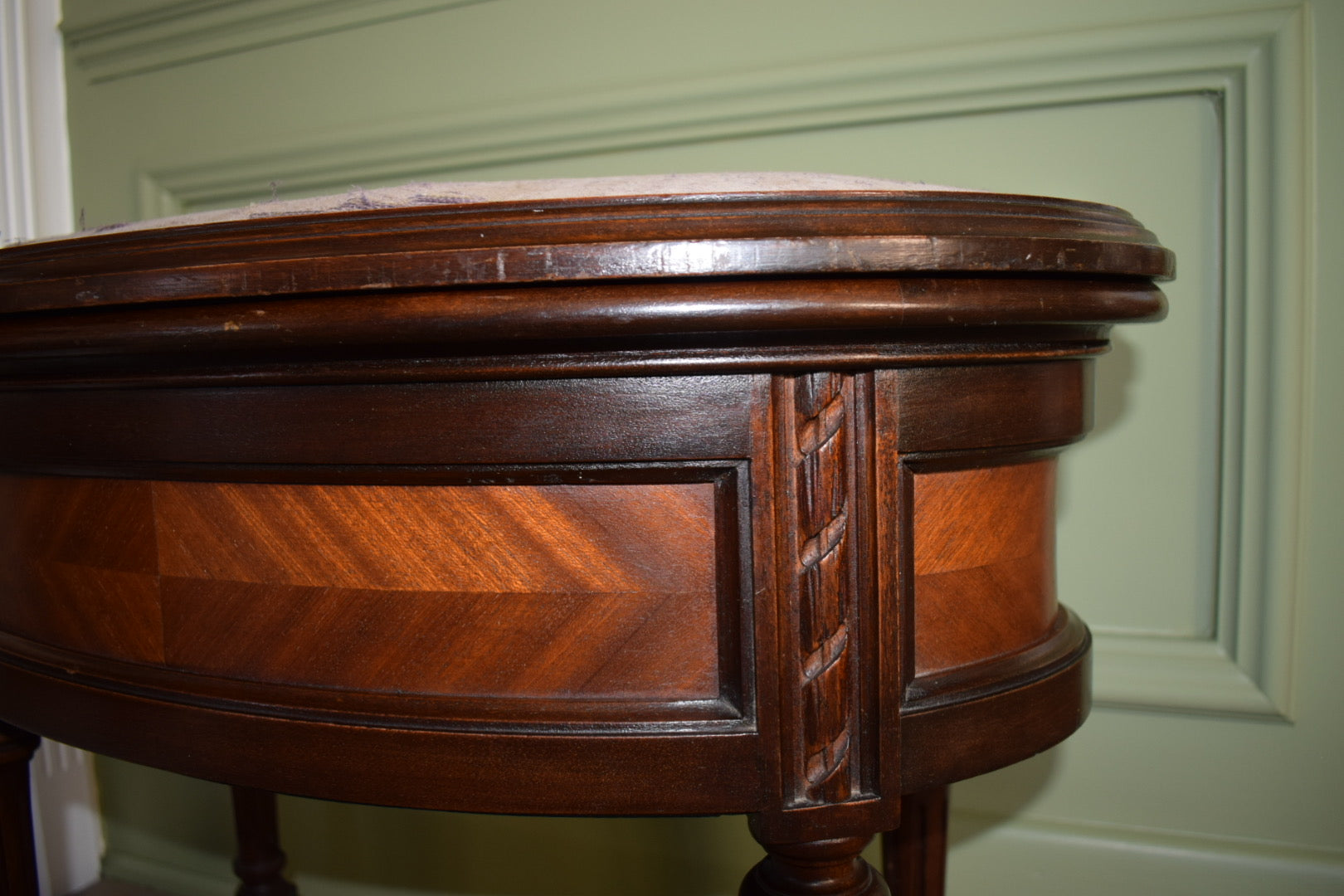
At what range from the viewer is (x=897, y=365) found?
0.32m

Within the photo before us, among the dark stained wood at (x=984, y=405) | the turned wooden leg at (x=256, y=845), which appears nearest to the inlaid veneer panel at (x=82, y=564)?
the dark stained wood at (x=984, y=405)

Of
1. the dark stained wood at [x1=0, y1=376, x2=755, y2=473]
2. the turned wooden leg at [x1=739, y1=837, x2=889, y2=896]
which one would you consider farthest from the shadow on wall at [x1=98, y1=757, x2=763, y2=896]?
the dark stained wood at [x1=0, y1=376, x2=755, y2=473]

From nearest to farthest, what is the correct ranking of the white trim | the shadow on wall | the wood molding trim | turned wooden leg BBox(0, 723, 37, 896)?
turned wooden leg BBox(0, 723, 37, 896)
the wood molding trim
the shadow on wall
the white trim

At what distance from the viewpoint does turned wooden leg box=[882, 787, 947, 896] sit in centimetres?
65

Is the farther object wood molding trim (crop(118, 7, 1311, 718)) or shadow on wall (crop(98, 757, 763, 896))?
shadow on wall (crop(98, 757, 763, 896))

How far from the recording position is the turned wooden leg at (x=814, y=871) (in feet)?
1.10

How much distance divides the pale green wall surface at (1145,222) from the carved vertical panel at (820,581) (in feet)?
1.39

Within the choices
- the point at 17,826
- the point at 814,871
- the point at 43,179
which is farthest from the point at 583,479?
the point at 43,179

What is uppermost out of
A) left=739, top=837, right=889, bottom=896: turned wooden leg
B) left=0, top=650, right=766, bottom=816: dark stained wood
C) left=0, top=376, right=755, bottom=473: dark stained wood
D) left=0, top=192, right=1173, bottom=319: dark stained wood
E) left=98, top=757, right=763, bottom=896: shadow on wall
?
left=0, top=192, right=1173, bottom=319: dark stained wood

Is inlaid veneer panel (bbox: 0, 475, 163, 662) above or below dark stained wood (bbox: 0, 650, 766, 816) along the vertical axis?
above

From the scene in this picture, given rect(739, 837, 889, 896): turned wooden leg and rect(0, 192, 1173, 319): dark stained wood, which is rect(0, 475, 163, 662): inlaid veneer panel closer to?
rect(0, 192, 1173, 319): dark stained wood

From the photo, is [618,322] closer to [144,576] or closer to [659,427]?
[659,427]

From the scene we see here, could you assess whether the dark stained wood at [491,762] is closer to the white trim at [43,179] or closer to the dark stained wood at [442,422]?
the dark stained wood at [442,422]

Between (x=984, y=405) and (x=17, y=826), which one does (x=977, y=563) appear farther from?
(x=17, y=826)
